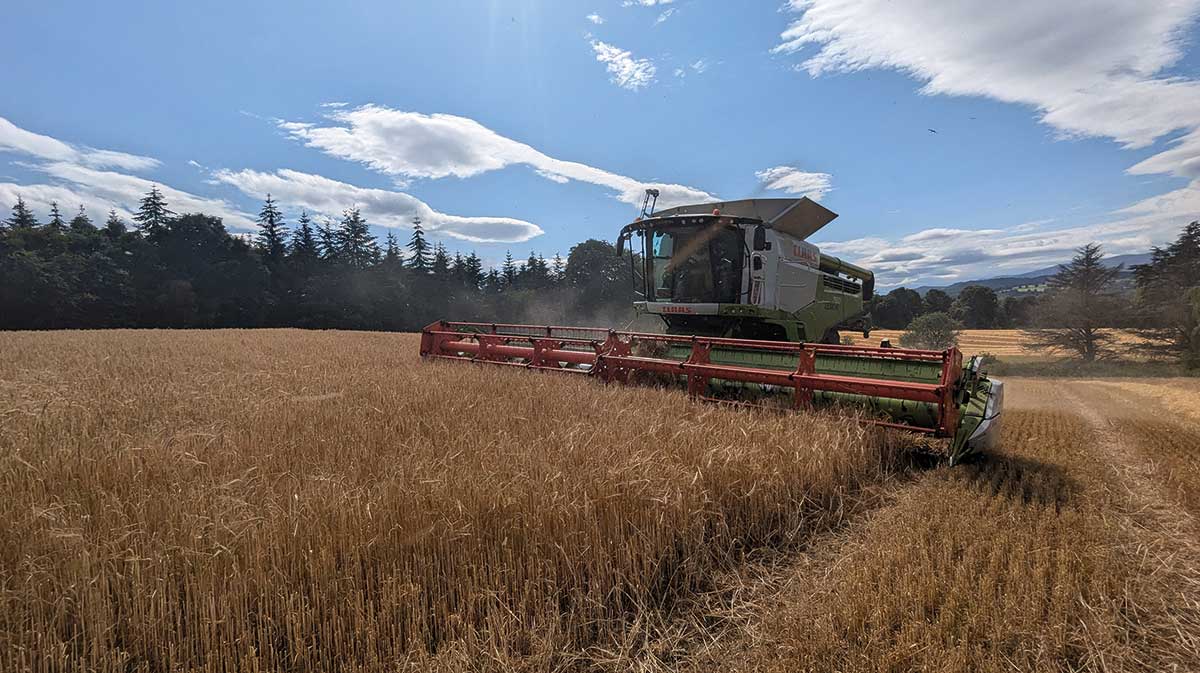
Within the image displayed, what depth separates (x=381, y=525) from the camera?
196cm

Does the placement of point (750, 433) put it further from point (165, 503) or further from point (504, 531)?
point (165, 503)

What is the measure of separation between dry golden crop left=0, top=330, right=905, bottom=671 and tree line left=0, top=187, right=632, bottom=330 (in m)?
22.1

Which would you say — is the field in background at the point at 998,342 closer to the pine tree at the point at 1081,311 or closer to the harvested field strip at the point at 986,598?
the pine tree at the point at 1081,311

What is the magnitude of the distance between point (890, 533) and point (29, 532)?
3.69m

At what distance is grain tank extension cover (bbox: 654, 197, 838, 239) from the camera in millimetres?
7562

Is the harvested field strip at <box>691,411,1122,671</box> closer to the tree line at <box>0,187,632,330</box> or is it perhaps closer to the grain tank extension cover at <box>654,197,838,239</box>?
the grain tank extension cover at <box>654,197,838,239</box>

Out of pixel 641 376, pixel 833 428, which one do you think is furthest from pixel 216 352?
pixel 833 428

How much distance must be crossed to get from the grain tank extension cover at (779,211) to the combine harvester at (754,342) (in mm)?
21

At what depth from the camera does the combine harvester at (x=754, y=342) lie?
3803 mm

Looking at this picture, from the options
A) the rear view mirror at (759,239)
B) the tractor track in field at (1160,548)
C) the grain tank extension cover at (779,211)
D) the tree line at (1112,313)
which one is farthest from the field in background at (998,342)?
the tractor track in field at (1160,548)

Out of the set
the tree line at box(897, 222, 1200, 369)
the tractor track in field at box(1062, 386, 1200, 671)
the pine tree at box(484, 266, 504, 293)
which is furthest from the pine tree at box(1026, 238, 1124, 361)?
the pine tree at box(484, 266, 504, 293)

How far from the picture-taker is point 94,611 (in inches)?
57.4

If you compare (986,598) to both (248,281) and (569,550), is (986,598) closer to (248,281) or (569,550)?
(569,550)

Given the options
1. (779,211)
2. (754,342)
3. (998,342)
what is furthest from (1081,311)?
(754,342)
